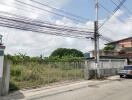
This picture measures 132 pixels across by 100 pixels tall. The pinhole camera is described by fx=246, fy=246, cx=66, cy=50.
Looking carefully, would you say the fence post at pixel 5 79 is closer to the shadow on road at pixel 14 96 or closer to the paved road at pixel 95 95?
the shadow on road at pixel 14 96

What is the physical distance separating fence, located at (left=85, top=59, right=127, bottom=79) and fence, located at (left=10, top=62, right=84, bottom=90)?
120cm

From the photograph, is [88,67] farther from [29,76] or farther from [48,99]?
[48,99]

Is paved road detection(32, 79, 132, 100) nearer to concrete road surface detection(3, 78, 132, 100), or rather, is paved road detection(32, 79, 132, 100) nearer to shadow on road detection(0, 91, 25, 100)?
concrete road surface detection(3, 78, 132, 100)

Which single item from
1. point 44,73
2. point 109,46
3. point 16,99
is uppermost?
point 109,46

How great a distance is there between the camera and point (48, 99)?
12.9 metres

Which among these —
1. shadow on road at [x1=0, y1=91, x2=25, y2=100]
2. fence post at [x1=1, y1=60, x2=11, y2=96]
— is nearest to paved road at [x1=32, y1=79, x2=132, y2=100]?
shadow on road at [x1=0, y1=91, x2=25, y2=100]

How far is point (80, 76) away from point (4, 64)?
1091 cm

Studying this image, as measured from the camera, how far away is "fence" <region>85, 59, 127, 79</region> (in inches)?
992

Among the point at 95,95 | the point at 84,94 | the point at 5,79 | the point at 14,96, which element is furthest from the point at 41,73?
the point at 95,95

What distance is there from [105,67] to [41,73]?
40.0 feet

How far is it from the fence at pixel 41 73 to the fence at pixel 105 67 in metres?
1.20

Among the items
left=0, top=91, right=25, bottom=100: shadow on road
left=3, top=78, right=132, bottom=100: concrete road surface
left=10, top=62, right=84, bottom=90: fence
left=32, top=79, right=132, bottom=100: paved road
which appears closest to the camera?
left=32, top=79, right=132, bottom=100: paved road

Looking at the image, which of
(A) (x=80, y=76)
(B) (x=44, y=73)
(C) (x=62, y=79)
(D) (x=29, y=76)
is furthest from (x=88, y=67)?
(D) (x=29, y=76)

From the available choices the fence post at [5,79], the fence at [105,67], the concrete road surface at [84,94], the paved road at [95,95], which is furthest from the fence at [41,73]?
the paved road at [95,95]
